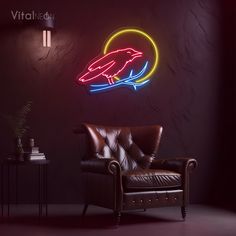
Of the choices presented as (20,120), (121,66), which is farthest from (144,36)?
(20,120)

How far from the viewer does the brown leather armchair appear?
4848mm

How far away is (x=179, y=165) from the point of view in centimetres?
521

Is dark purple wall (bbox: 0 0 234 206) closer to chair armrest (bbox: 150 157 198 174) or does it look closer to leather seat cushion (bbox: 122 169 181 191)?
chair armrest (bbox: 150 157 198 174)

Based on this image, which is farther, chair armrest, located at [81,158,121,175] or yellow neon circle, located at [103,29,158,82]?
yellow neon circle, located at [103,29,158,82]

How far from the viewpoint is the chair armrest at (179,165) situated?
5.16m

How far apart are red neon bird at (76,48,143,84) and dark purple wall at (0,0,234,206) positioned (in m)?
0.12

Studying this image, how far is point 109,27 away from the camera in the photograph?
20.7 ft

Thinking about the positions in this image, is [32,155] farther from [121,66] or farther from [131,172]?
[121,66]

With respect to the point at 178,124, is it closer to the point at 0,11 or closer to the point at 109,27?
the point at 109,27

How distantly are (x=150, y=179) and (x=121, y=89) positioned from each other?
1641mm

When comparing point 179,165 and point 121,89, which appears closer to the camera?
point 179,165

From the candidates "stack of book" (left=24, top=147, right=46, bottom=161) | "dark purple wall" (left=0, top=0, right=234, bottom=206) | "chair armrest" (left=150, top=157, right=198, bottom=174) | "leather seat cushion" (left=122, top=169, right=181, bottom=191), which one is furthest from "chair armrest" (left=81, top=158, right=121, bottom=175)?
"dark purple wall" (left=0, top=0, right=234, bottom=206)

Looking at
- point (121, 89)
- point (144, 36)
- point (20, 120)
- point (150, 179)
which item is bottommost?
point (150, 179)

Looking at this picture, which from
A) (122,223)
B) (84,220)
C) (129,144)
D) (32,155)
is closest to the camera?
(122,223)
